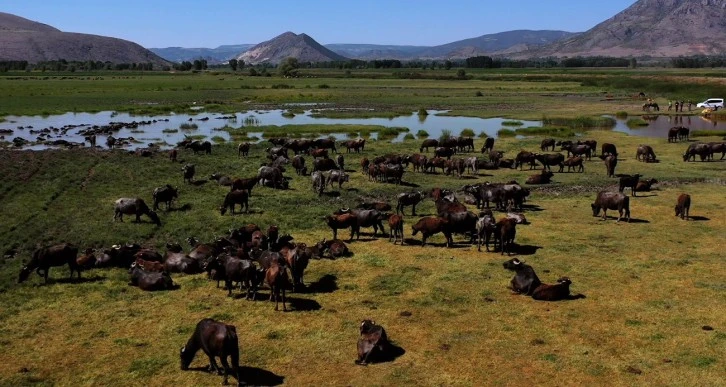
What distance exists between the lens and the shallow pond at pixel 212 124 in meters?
52.2

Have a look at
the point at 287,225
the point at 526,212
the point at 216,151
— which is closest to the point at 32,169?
the point at 216,151

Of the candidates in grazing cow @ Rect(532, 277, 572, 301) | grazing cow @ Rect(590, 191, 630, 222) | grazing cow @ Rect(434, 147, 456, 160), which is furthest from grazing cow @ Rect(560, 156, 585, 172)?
grazing cow @ Rect(532, 277, 572, 301)

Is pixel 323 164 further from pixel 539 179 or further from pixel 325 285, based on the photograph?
pixel 325 285

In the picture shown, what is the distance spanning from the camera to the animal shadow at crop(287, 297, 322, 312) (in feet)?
49.6

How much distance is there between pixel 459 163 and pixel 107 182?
60.8 ft

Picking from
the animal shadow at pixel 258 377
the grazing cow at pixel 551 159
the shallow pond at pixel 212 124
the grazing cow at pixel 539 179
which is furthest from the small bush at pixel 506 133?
the animal shadow at pixel 258 377

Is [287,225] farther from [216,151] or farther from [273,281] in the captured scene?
[216,151]

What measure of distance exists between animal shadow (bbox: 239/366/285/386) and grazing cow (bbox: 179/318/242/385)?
0.19 meters

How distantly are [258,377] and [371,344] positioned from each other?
2343mm

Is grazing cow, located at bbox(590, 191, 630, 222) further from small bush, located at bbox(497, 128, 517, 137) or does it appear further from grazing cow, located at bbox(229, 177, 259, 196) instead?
small bush, located at bbox(497, 128, 517, 137)

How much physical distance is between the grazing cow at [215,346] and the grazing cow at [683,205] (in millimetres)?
18864

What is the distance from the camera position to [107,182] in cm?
3091

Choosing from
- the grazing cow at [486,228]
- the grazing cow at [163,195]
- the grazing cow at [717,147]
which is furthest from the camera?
the grazing cow at [717,147]

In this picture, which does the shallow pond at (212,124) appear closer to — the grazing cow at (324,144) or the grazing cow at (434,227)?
the grazing cow at (324,144)
